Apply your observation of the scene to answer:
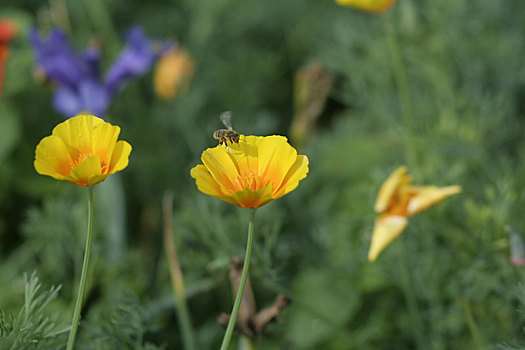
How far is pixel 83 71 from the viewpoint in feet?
4.09

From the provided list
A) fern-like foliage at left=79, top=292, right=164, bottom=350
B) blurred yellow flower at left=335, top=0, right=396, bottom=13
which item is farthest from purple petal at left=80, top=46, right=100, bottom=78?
fern-like foliage at left=79, top=292, right=164, bottom=350

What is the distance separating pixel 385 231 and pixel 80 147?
1.39 ft

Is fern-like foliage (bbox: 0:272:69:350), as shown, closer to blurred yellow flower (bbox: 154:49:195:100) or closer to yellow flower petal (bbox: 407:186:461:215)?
yellow flower petal (bbox: 407:186:461:215)

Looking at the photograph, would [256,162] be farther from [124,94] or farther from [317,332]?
[124,94]

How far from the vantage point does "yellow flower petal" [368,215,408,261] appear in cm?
79

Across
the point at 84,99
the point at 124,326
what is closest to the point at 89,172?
the point at 124,326

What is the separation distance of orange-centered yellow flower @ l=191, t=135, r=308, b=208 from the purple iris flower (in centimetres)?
71

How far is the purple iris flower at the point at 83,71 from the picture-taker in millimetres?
1222

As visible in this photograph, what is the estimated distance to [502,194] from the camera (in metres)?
1.01

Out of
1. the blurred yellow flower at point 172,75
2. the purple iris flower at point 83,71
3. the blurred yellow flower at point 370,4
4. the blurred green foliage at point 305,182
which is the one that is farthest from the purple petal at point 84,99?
the blurred yellow flower at point 370,4

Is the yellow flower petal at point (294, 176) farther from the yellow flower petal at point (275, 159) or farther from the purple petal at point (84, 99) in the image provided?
the purple petal at point (84, 99)

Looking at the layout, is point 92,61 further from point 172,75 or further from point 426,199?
point 426,199

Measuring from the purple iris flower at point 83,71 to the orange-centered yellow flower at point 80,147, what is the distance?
0.66 metres

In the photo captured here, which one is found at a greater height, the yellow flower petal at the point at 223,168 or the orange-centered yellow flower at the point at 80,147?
the orange-centered yellow flower at the point at 80,147
